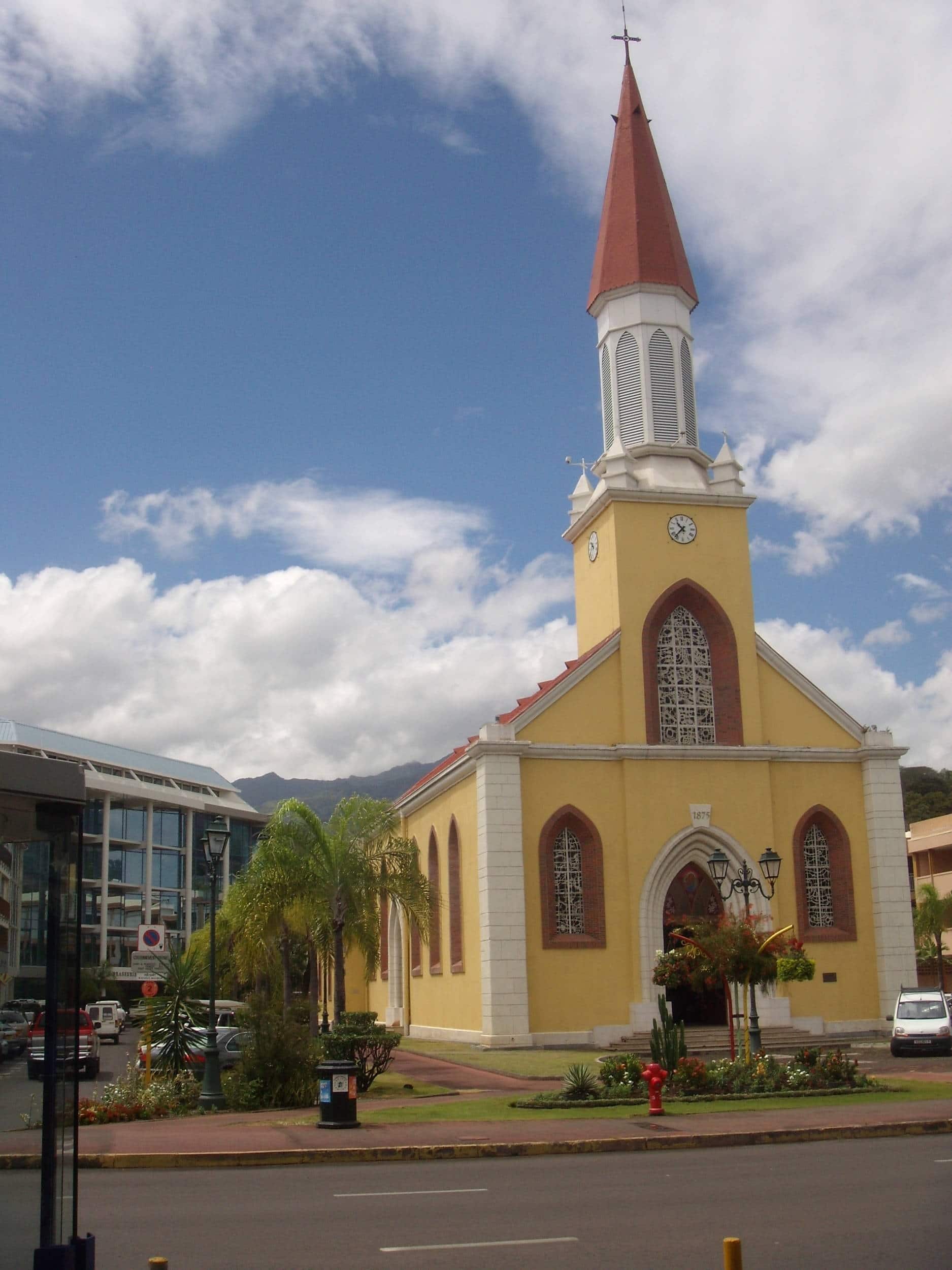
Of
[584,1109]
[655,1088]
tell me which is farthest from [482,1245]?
[584,1109]

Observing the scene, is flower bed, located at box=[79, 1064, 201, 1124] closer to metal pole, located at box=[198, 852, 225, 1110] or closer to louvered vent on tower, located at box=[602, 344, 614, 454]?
metal pole, located at box=[198, 852, 225, 1110]

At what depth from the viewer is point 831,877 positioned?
33.8 meters

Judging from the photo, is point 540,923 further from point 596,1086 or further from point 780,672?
point 596,1086

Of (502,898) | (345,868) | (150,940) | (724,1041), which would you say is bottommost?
(724,1041)

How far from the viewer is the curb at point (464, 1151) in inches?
565

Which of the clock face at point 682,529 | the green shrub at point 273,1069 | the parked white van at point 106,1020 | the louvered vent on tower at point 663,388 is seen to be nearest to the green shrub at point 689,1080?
the green shrub at point 273,1069

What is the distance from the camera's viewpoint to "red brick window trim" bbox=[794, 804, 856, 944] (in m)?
33.0

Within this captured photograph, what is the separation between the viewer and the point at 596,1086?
63.5ft

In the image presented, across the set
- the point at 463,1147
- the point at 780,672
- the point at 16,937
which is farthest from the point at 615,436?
the point at 16,937

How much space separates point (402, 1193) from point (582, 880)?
20182 millimetres

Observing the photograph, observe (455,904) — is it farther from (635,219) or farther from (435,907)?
(635,219)

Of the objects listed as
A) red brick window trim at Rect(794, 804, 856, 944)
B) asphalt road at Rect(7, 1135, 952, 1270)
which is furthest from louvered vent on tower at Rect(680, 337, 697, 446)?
asphalt road at Rect(7, 1135, 952, 1270)

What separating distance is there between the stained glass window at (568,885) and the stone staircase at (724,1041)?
2.74 m

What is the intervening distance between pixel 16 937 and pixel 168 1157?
913 cm
